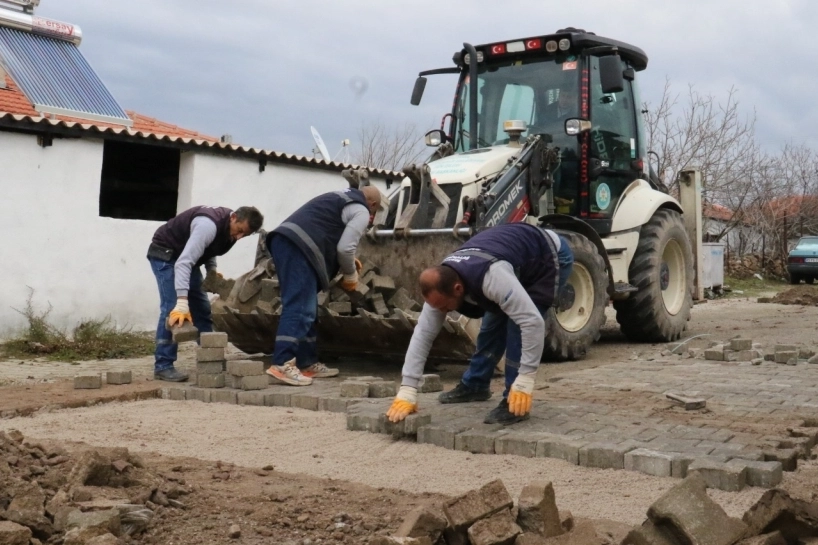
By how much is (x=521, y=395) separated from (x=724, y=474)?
1272 millimetres

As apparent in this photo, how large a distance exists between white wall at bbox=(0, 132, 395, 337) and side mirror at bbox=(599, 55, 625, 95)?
19.9 ft

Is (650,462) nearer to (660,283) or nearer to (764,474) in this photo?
(764,474)

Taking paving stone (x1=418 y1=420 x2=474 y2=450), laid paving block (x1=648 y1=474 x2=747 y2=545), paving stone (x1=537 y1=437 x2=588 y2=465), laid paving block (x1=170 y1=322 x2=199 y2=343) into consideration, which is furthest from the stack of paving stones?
laid paving block (x1=648 y1=474 x2=747 y2=545)

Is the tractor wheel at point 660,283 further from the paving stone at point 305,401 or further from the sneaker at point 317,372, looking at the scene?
the paving stone at point 305,401

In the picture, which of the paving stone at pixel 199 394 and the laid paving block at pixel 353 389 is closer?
the laid paving block at pixel 353 389

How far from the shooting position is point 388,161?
27.5 metres

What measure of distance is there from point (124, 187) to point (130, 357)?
11.4ft

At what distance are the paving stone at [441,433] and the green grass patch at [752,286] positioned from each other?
15352mm

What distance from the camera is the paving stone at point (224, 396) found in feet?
21.8

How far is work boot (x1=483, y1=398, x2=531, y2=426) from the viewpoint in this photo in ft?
17.2

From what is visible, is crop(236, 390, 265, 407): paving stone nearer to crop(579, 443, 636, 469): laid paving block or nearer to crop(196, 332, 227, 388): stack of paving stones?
crop(196, 332, 227, 388): stack of paving stones

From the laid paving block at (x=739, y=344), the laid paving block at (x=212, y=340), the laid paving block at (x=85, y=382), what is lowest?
the laid paving block at (x=85, y=382)

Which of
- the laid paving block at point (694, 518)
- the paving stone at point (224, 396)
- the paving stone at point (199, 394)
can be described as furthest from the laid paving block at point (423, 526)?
the paving stone at point (199, 394)

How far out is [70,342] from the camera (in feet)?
33.3
